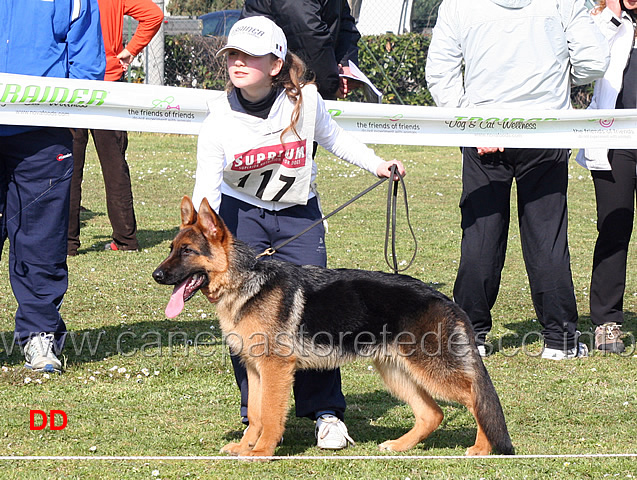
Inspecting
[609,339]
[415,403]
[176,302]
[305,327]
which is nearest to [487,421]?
[415,403]

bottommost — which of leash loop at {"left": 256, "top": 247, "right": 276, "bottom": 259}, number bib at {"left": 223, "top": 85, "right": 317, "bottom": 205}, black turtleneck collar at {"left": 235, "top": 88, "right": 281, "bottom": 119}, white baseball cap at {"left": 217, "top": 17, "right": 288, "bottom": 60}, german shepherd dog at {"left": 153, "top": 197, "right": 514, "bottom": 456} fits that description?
german shepherd dog at {"left": 153, "top": 197, "right": 514, "bottom": 456}

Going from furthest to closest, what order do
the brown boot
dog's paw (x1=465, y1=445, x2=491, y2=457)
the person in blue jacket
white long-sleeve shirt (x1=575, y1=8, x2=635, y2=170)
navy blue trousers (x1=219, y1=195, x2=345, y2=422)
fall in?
the brown boot < white long-sleeve shirt (x1=575, y1=8, x2=635, y2=170) < the person in blue jacket < navy blue trousers (x1=219, y1=195, x2=345, y2=422) < dog's paw (x1=465, y1=445, x2=491, y2=457)

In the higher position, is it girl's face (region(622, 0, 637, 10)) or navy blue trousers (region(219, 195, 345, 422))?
girl's face (region(622, 0, 637, 10))

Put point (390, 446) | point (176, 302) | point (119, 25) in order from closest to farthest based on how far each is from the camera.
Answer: point (176, 302) → point (390, 446) → point (119, 25)

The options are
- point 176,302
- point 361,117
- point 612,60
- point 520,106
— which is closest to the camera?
point 176,302

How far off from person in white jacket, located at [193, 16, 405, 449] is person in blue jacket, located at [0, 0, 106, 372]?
1613mm

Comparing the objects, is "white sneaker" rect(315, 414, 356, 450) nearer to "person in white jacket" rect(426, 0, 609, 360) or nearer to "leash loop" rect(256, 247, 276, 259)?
"leash loop" rect(256, 247, 276, 259)

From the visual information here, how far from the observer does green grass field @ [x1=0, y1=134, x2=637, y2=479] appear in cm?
450

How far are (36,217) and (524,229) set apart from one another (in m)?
3.49

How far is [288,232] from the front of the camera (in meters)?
5.06

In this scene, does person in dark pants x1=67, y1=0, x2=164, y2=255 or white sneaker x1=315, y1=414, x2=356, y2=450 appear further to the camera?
person in dark pants x1=67, y1=0, x2=164, y2=255

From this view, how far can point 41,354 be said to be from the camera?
6039mm

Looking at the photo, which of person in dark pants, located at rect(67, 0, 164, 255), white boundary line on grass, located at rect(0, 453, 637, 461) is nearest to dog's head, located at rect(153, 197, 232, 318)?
white boundary line on grass, located at rect(0, 453, 637, 461)

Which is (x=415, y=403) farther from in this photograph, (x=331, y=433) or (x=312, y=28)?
(x=312, y=28)
